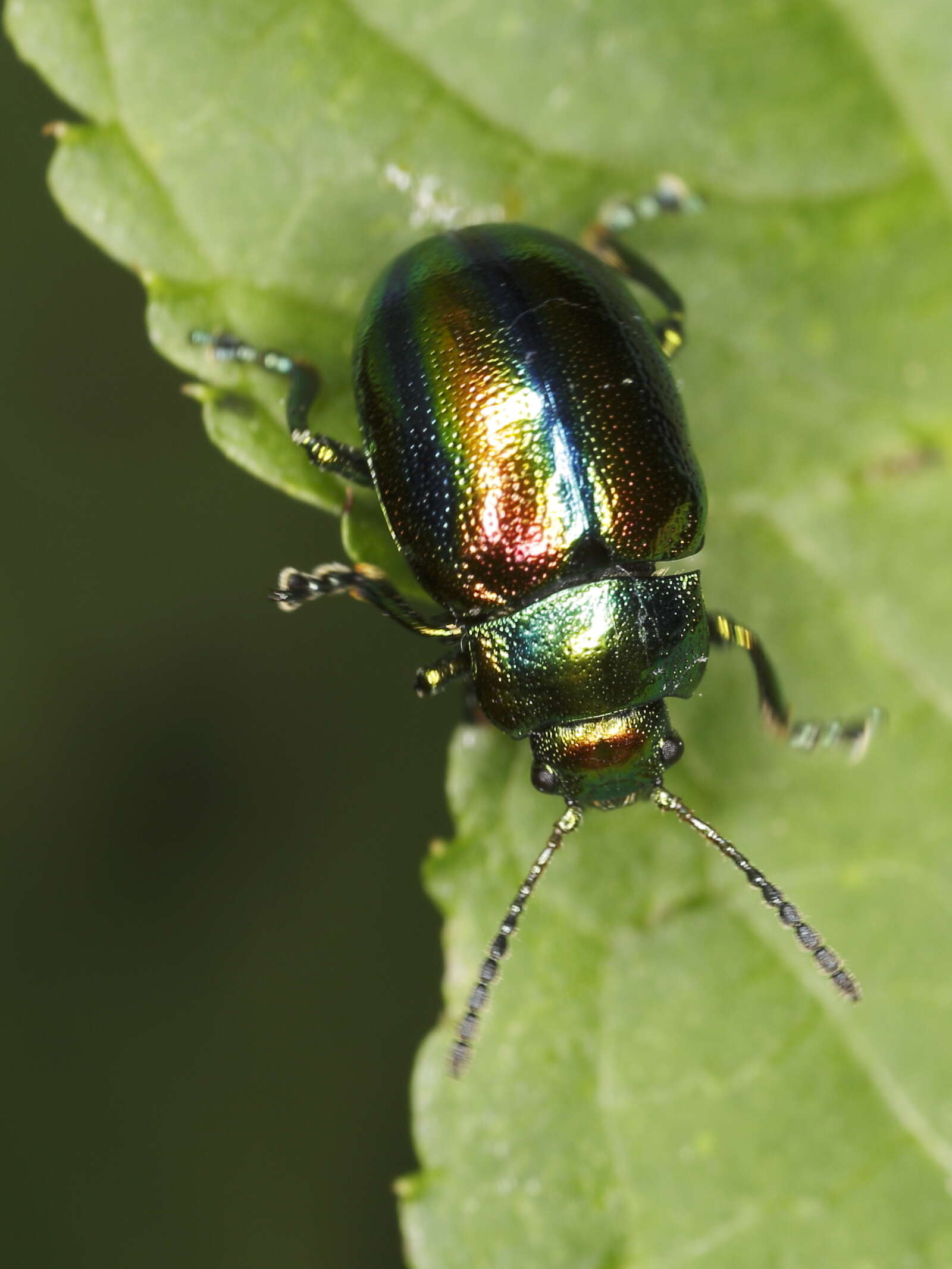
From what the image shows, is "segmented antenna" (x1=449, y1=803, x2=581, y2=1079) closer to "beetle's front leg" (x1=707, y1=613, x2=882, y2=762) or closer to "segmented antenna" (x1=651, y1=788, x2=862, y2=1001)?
"segmented antenna" (x1=651, y1=788, x2=862, y2=1001)

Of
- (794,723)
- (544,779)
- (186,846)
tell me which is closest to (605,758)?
(544,779)

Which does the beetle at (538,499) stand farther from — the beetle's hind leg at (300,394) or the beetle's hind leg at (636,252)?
the beetle's hind leg at (636,252)

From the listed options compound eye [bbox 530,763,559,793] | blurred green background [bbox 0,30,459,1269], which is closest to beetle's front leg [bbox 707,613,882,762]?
compound eye [bbox 530,763,559,793]

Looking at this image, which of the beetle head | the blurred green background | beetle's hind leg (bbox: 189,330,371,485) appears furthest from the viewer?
the blurred green background

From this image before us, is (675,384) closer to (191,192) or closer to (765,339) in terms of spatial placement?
(765,339)

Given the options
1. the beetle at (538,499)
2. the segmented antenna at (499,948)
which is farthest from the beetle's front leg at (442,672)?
the segmented antenna at (499,948)

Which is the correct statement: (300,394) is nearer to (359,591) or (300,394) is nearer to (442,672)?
(359,591)

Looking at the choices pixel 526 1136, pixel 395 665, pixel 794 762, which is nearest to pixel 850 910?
pixel 794 762
